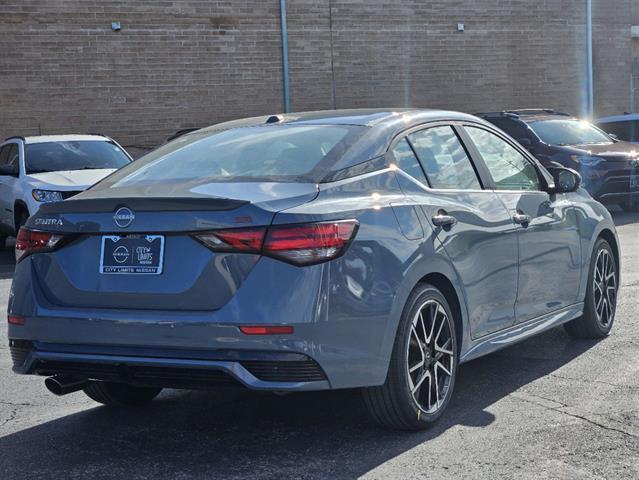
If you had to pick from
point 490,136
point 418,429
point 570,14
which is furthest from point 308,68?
point 418,429

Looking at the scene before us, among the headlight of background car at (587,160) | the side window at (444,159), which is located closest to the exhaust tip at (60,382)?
the side window at (444,159)

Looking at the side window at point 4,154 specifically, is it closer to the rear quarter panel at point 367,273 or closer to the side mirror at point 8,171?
the side mirror at point 8,171

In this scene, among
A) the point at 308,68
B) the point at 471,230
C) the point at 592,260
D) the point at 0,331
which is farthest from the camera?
the point at 308,68

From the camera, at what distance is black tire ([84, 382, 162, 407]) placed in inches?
236

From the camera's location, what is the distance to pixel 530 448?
5113mm

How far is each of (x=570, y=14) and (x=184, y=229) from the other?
26.6m

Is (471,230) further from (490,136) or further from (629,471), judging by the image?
(629,471)

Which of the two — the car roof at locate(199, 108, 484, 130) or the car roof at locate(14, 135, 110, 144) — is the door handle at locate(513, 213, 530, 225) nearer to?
the car roof at locate(199, 108, 484, 130)

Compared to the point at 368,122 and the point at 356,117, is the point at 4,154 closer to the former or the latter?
the point at 356,117

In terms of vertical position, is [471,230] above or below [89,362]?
above

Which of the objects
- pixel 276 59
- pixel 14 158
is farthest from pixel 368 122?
pixel 276 59

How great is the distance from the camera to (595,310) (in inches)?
297

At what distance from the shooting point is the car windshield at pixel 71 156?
1552 cm

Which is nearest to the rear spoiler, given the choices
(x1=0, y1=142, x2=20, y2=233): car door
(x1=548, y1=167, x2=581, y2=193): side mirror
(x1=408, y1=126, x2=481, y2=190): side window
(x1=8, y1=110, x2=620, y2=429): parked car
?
(x1=8, y1=110, x2=620, y2=429): parked car
